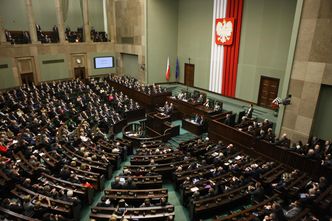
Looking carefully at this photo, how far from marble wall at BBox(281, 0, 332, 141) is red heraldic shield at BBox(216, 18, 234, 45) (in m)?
6.45

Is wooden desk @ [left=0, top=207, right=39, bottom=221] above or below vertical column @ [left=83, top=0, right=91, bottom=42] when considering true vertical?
below

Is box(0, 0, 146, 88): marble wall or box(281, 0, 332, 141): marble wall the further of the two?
box(0, 0, 146, 88): marble wall

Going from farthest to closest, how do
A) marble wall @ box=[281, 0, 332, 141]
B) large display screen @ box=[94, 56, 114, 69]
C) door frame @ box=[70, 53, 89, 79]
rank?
large display screen @ box=[94, 56, 114, 69] < door frame @ box=[70, 53, 89, 79] < marble wall @ box=[281, 0, 332, 141]

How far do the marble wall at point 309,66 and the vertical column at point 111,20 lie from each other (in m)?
18.5

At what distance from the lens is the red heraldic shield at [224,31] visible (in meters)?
16.9

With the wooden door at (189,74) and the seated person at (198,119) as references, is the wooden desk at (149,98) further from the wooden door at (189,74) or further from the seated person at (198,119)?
the wooden door at (189,74)

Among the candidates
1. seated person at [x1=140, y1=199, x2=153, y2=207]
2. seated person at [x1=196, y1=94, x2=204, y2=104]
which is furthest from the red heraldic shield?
seated person at [x1=140, y1=199, x2=153, y2=207]

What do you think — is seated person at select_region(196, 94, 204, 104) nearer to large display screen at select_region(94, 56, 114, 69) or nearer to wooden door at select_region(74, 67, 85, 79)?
large display screen at select_region(94, 56, 114, 69)

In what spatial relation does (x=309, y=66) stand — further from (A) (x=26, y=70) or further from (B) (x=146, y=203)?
(A) (x=26, y=70)

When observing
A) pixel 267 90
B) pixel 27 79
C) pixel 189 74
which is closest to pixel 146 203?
pixel 267 90

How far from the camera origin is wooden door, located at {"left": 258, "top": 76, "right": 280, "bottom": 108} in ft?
49.1

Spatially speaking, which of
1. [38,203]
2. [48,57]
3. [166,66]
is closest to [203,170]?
[38,203]

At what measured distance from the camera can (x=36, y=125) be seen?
12086mm

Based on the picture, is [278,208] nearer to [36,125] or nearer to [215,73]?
[36,125]
